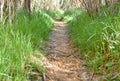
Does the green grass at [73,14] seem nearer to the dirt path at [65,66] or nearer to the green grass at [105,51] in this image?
the dirt path at [65,66]

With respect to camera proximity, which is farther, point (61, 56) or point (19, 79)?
point (61, 56)

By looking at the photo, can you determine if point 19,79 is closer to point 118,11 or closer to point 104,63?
point 104,63

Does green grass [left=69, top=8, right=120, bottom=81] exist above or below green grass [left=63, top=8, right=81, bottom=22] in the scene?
above

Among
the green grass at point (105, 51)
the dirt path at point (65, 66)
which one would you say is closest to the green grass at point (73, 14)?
the dirt path at point (65, 66)

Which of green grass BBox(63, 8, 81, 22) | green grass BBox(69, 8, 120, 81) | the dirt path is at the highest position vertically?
green grass BBox(69, 8, 120, 81)

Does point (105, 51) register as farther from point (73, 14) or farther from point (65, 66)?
point (73, 14)

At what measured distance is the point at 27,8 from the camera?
7285 millimetres

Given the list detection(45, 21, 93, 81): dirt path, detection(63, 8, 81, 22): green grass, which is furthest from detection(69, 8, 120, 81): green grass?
detection(63, 8, 81, 22): green grass

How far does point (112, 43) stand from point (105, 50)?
0.24 m

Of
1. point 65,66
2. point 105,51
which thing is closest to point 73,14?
point 65,66

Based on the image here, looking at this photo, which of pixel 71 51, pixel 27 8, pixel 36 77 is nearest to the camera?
pixel 36 77

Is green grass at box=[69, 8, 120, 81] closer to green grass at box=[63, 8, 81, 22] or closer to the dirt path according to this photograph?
the dirt path

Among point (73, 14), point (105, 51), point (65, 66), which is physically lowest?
point (73, 14)

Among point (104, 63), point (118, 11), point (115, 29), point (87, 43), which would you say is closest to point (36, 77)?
point (104, 63)
